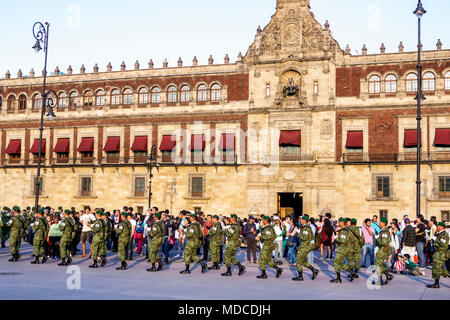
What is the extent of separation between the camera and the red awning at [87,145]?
42.6 m

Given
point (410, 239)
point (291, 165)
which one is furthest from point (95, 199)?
point (410, 239)

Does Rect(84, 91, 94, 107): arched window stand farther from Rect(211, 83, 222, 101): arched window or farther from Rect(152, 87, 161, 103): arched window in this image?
Rect(211, 83, 222, 101): arched window

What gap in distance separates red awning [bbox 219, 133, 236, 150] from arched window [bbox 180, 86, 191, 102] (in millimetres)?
4593

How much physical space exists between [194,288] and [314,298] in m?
3.06

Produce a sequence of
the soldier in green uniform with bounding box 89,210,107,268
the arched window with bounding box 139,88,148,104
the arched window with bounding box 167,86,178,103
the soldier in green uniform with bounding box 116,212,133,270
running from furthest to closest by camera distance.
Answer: the arched window with bounding box 139,88,148,104, the arched window with bounding box 167,86,178,103, the soldier in green uniform with bounding box 89,210,107,268, the soldier in green uniform with bounding box 116,212,133,270

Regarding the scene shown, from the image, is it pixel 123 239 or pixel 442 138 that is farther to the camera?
pixel 442 138

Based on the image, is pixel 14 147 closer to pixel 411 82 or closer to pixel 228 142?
pixel 228 142

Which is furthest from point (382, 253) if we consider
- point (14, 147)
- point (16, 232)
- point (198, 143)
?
point (14, 147)

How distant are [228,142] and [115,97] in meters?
10.8

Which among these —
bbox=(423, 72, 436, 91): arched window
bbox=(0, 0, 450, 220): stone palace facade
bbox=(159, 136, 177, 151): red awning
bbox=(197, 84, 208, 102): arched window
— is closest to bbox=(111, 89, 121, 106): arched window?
bbox=(0, 0, 450, 220): stone palace facade

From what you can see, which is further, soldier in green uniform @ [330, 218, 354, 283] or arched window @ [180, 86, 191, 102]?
arched window @ [180, 86, 191, 102]

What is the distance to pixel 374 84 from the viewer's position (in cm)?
3706

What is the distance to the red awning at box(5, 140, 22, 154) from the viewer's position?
147 feet

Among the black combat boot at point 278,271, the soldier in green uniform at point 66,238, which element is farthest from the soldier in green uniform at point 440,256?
the soldier in green uniform at point 66,238
